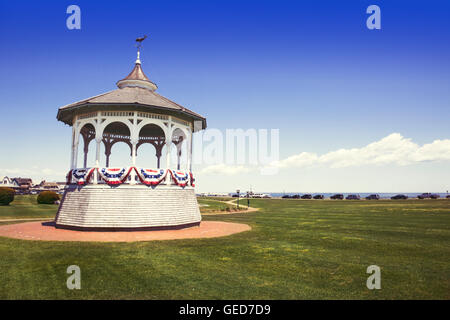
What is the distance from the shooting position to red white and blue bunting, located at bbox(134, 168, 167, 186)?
18.4 metres

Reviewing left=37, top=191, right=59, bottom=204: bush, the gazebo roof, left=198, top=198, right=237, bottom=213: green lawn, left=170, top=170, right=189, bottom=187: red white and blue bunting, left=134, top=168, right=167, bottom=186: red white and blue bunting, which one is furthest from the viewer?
left=37, top=191, right=59, bottom=204: bush

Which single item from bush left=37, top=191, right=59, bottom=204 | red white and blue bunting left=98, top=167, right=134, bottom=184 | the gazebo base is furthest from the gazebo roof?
bush left=37, top=191, right=59, bottom=204

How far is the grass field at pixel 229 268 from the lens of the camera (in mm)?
7285

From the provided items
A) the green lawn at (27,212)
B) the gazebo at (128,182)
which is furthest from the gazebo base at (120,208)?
the green lawn at (27,212)

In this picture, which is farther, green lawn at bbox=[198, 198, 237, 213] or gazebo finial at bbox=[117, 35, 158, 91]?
green lawn at bbox=[198, 198, 237, 213]

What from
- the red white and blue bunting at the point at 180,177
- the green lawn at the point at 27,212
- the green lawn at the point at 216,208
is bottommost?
the green lawn at the point at 216,208

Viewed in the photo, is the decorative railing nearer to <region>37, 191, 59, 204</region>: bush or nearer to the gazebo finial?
the gazebo finial

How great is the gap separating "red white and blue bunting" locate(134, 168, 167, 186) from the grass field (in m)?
5.66

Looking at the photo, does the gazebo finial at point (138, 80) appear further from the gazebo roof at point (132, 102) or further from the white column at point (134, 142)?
the white column at point (134, 142)

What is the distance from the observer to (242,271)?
30.1 feet

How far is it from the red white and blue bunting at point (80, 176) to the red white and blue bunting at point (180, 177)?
5.27m

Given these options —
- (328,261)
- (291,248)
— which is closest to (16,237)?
(291,248)
